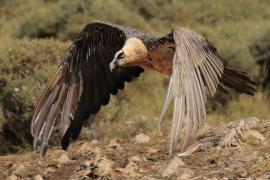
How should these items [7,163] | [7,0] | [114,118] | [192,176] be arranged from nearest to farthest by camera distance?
[192,176] < [7,163] < [114,118] < [7,0]

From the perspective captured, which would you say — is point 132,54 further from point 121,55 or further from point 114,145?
point 114,145

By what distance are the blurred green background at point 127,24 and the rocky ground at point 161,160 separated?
6.06 feet

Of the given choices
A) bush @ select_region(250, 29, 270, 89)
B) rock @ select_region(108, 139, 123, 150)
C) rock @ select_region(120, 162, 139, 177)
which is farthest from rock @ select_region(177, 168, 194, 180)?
bush @ select_region(250, 29, 270, 89)

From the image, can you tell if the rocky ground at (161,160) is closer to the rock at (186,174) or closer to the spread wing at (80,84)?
the rock at (186,174)

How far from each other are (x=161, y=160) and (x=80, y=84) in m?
1.57

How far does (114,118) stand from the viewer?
1097 centimetres

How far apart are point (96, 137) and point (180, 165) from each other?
324cm

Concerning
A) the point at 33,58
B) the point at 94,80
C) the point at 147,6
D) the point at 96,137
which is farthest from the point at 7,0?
the point at 94,80

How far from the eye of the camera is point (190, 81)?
6039mm

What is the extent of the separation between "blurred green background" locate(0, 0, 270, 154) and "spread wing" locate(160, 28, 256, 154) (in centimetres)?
331

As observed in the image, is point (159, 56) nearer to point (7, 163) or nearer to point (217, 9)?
point (7, 163)

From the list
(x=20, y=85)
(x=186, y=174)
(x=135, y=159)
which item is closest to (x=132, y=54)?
(x=135, y=159)

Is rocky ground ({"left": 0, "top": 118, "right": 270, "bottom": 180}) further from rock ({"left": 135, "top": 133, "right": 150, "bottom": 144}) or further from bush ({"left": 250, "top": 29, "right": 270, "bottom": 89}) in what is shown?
bush ({"left": 250, "top": 29, "right": 270, "bottom": 89})

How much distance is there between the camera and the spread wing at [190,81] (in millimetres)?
5620
